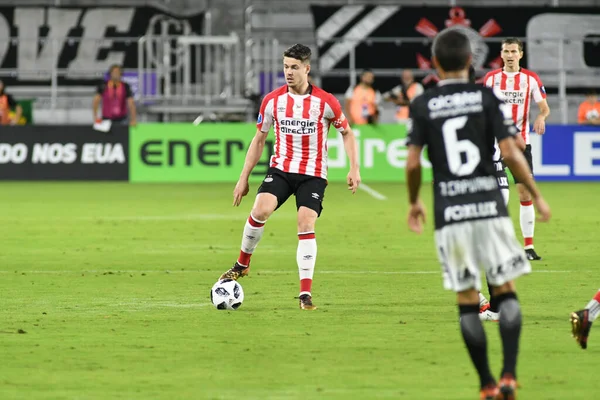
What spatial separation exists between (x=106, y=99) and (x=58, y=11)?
879 cm

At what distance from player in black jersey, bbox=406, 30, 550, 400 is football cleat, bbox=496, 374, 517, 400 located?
0.35 feet

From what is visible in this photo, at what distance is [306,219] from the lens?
10008mm

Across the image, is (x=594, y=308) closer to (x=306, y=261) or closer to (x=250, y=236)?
(x=306, y=261)

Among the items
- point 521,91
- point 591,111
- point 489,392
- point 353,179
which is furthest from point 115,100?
point 489,392

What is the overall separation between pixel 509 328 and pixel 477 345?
0.63 feet

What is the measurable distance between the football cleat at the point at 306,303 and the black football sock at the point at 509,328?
347 cm

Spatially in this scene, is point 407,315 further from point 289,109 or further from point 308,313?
point 289,109

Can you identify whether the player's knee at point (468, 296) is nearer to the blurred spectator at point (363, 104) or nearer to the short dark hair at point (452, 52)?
the short dark hair at point (452, 52)

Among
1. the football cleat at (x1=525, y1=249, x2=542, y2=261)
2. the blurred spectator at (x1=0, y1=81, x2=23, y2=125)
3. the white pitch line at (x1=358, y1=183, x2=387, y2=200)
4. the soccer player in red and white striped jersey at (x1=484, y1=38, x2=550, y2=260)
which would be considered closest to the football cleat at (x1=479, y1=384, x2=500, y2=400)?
the soccer player in red and white striped jersey at (x1=484, y1=38, x2=550, y2=260)

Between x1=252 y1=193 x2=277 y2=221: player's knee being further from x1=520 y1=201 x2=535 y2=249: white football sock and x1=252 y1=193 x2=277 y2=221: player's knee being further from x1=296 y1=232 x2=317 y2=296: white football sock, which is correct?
x1=520 y1=201 x2=535 y2=249: white football sock

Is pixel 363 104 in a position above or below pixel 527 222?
above

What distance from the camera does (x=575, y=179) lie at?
2705cm

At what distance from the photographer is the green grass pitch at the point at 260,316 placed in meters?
6.82

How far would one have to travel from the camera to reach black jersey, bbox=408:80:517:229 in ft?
20.4
